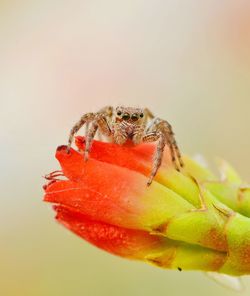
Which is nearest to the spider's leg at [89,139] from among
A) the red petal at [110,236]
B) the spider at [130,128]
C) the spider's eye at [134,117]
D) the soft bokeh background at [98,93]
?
the spider at [130,128]

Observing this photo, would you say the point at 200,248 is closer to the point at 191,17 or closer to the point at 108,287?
the point at 108,287

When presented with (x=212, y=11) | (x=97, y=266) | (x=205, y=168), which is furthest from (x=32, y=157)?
(x=205, y=168)

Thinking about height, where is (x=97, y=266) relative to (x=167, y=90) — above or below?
below

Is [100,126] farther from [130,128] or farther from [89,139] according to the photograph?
[89,139]

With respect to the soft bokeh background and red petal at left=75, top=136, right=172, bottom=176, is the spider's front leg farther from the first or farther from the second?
the soft bokeh background

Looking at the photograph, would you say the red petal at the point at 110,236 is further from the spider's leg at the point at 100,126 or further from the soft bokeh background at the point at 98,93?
the soft bokeh background at the point at 98,93

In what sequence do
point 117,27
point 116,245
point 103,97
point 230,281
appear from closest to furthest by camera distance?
point 116,245
point 230,281
point 103,97
point 117,27
